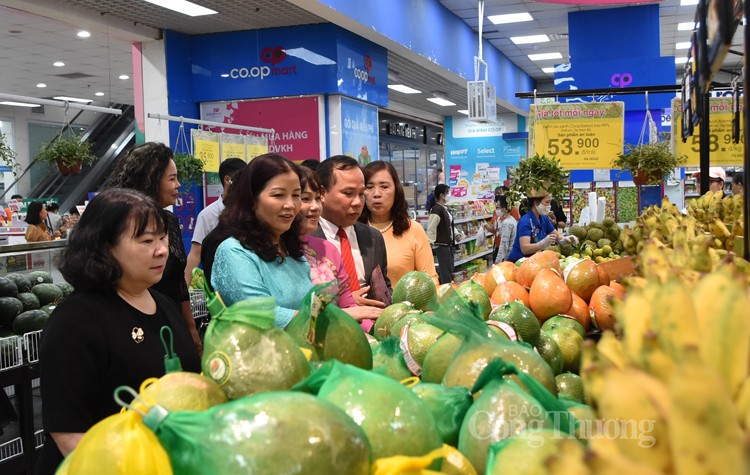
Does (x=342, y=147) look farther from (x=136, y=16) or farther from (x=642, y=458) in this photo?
(x=642, y=458)

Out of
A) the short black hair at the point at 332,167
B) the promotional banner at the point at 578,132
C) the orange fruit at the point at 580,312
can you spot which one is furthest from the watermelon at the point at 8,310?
the promotional banner at the point at 578,132

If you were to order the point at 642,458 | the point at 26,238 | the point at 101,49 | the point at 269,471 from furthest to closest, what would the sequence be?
the point at 101,49 < the point at 26,238 < the point at 269,471 < the point at 642,458

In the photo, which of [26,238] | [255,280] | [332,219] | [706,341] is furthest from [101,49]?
[706,341]

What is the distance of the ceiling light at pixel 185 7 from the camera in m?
7.27

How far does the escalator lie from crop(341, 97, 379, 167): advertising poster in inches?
364

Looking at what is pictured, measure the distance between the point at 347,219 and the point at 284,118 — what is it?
5403mm

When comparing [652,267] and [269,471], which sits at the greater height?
[652,267]

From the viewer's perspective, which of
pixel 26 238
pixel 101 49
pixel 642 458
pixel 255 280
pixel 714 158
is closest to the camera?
pixel 642 458

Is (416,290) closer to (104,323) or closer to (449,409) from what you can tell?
(104,323)

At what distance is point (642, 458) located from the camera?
2.07 ft

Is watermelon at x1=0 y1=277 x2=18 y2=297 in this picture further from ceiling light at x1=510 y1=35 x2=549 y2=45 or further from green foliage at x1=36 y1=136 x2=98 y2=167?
ceiling light at x1=510 y1=35 x2=549 y2=45

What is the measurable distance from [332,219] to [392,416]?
2.83m

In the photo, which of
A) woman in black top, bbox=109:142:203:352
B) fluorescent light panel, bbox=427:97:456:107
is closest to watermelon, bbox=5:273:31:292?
woman in black top, bbox=109:142:203:352

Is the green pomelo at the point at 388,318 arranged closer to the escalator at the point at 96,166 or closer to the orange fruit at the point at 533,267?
the orange fruit at the point at 533,267
